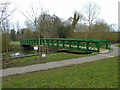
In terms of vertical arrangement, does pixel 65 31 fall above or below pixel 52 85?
above

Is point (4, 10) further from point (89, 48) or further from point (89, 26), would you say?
point (89, 26)

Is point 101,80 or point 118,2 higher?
point 118,2

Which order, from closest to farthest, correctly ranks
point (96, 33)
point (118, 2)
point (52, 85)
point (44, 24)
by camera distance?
point (52, 85) → point (118, 2) → point (44, 24) → point (96, 33)

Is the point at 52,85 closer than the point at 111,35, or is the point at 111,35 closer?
the point at 52,85

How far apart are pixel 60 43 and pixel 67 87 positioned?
10.0 m

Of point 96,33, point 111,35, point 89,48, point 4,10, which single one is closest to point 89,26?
point 96,33

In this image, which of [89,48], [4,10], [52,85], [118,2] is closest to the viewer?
[52,85]

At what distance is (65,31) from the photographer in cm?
2741

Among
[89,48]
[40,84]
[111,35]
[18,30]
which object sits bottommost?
[40,84]

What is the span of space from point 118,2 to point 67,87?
283 inches

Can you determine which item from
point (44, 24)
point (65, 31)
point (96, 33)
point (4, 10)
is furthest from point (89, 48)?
point (65, 31)

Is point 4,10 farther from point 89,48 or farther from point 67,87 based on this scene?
point 89,48

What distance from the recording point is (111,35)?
28.7m

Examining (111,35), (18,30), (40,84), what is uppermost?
(18,30)
